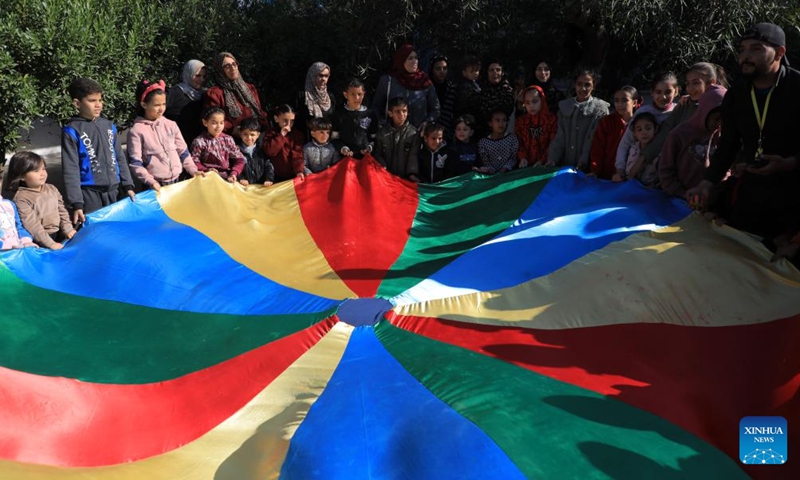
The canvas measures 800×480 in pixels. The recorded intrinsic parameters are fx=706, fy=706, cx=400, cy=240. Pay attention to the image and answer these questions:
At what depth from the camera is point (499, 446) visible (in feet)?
8.54

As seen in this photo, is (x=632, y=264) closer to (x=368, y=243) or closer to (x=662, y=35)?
(x=368, y=243)

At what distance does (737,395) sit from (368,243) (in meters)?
2.39

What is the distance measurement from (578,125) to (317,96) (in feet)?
7.07

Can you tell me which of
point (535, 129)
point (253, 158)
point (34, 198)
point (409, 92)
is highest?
point (409, 92)

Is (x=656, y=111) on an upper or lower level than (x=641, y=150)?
upper

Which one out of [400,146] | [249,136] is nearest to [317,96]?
[249,136]

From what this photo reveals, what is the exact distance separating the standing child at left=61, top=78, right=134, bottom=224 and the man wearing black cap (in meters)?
3.73

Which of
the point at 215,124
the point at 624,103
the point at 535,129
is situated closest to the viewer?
the point at 624,103

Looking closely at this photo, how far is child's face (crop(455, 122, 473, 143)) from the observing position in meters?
5.60

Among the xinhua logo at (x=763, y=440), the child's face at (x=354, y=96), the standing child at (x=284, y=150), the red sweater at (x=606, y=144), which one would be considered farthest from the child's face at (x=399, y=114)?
the xinhua logo at (x=763, y=440)

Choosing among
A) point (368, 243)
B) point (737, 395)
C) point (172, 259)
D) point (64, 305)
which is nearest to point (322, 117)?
point (368, 243)

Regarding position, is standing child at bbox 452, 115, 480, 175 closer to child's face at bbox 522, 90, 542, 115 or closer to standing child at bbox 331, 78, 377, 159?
child's face at bbox 522, 90, 542, 115

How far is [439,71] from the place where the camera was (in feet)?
21.0

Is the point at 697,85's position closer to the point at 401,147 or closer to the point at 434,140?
the point at 434,140
